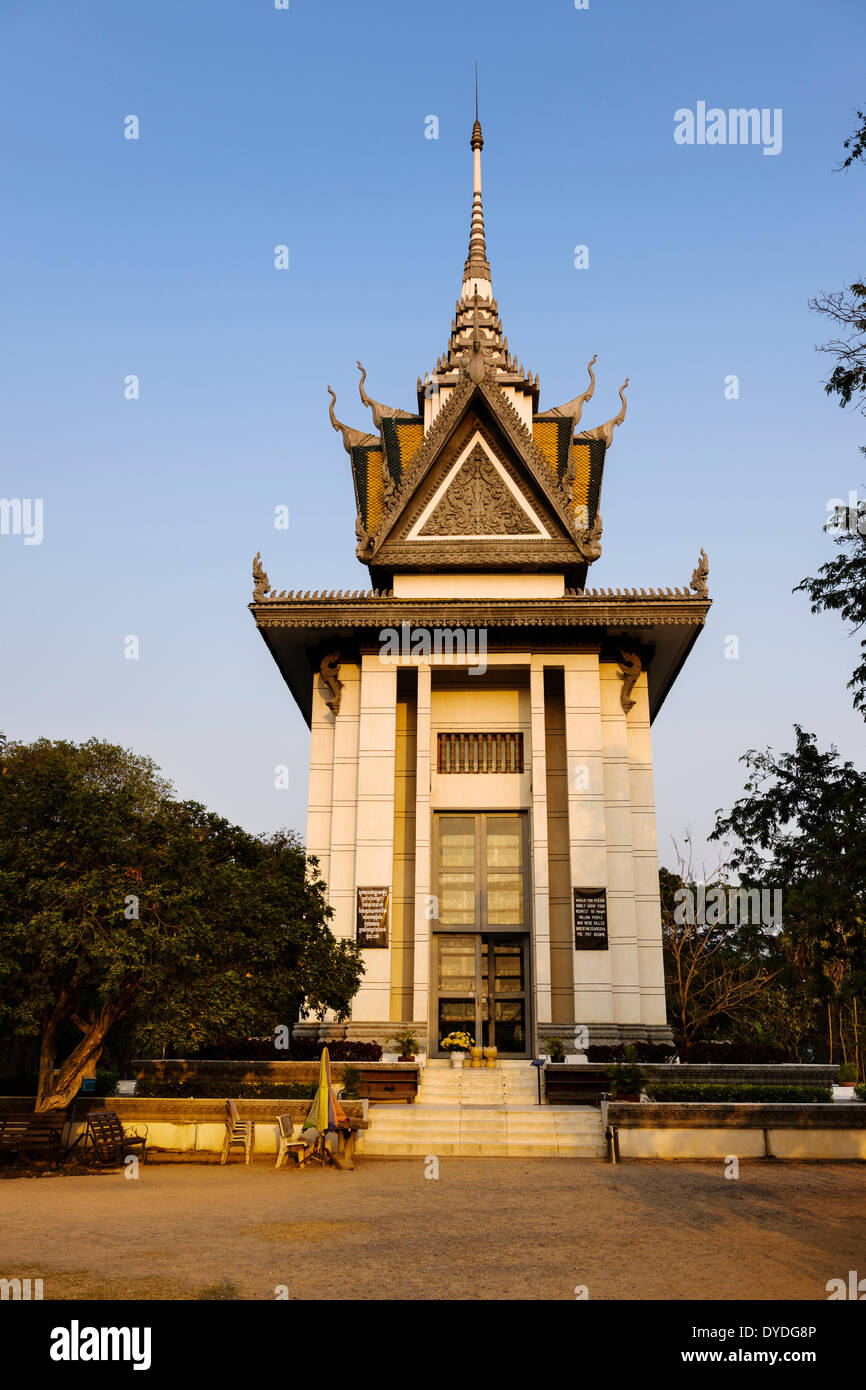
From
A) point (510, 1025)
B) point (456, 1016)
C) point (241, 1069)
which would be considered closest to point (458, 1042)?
point (456, 1016)

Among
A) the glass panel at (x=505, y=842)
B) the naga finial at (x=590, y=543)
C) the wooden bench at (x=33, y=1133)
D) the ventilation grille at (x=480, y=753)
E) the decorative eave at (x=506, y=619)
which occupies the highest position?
the naga finial at (x=590, y=543)

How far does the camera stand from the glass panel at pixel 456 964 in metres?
23.1

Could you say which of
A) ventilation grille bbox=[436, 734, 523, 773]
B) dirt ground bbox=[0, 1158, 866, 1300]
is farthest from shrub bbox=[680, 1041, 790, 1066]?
ventilation grille bbox=[436, 734, 523, 773]

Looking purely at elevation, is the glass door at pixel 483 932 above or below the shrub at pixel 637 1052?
above

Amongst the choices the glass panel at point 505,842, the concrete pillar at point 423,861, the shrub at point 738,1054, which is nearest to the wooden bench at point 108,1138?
the concrete pillar at point 423,861

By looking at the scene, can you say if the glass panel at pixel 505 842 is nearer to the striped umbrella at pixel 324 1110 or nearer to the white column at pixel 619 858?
the white column at pixel 619 858

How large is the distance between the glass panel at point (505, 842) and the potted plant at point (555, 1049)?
170 inches

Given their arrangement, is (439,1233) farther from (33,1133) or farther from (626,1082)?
(626,1082)

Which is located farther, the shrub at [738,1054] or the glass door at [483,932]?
the glass door at [483,932]

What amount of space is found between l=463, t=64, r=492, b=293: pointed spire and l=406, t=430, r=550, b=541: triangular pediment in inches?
347

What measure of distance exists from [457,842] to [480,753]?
2.07m

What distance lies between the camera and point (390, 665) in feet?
78.9

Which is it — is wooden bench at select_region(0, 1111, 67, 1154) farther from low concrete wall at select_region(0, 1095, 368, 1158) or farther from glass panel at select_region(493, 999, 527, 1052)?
glass panel at select_region(493, 999, 527, 1052)

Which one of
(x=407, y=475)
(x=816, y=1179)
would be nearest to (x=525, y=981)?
(x=816, y=1179)
